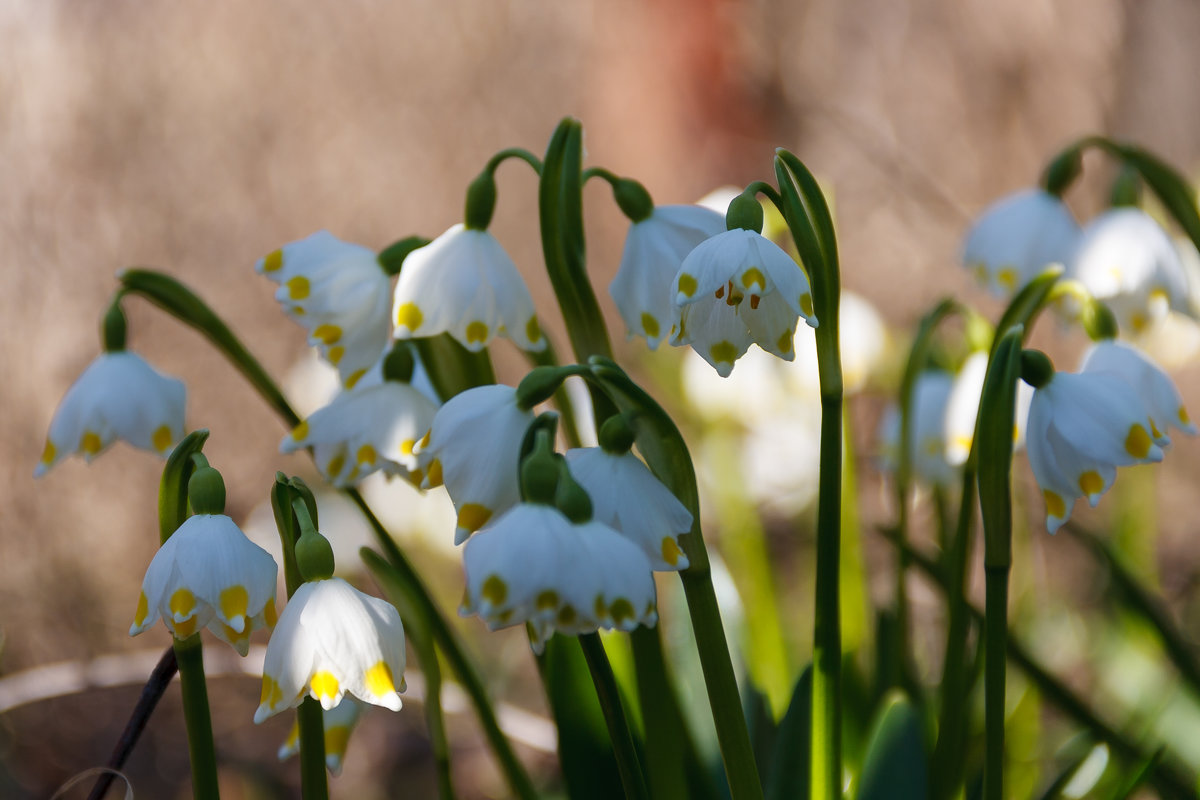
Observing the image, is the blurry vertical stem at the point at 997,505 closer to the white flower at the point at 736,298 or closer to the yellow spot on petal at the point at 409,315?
the white flower at the point at 736,298

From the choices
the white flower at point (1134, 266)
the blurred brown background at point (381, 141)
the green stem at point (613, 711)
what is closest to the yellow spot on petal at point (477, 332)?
the green stem at point (613, 711)

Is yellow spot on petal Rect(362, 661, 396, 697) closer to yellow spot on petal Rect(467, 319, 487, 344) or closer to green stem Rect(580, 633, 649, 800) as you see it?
green stem Rect(580, 633, 649, 800)

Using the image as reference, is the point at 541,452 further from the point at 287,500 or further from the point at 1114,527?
the point at 1114,527

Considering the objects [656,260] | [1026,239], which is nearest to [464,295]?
[656,260]

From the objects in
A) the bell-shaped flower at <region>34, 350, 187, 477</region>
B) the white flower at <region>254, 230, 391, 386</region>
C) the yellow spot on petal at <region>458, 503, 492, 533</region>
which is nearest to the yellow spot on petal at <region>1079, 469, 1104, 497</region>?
the yellow spot on petal at <region>458, 503, 492, 533</region>

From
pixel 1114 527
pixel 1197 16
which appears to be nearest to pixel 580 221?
pixel 1114 527
